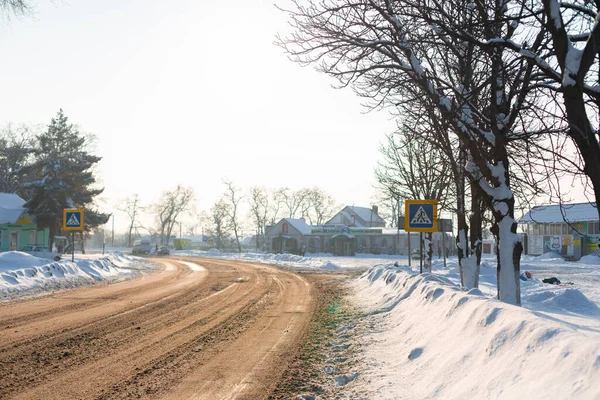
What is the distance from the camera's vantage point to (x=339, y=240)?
75438 mm

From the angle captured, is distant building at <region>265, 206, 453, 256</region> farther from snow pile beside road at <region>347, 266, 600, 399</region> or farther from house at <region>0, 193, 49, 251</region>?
snow pile beside road at <region>347, 266, 600, 399</region>

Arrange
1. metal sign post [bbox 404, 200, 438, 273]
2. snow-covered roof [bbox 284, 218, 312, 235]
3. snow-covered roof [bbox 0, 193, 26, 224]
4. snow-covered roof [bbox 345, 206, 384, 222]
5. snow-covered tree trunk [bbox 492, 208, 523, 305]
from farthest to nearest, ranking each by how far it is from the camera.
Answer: snow-covered roof [bbox 345, 206, 384, 222] < snow-covered roof [bbox 284, 218, 312, 235] < snow-covered roof [bbox 0, 193, 26, 224] < metal sign post [bbox 404, 200, 438, 273] < snow-covered tree trunk [bbox 492, 208, 523, 305]

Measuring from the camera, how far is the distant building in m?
75.2

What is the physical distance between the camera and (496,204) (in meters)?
9.80

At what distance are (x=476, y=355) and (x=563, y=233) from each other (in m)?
57.1

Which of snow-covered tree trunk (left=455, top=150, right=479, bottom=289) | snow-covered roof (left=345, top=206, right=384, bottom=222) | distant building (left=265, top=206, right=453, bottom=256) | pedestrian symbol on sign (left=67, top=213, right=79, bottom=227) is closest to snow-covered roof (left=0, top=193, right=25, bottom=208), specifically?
pedestrian symbol on sign (left=67, top=213, right=79, bottom=227)

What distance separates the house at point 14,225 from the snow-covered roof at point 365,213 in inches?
2529

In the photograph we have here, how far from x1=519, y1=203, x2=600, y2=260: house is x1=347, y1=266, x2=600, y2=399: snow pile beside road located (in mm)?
45589

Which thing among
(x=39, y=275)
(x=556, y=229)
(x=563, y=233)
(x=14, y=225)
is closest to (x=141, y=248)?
(x=14, y=225)

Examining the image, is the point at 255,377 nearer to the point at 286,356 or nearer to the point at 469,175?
the point at 286,356

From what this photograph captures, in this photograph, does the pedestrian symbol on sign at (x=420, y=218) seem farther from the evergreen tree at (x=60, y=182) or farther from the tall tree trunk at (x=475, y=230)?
the evergreen tree at (x=60, y=182)

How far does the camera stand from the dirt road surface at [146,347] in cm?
614

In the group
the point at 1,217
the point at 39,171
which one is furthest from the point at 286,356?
the point at 39,171

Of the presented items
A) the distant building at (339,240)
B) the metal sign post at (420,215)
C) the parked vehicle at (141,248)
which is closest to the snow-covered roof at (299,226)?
the distant building at (339,240)
